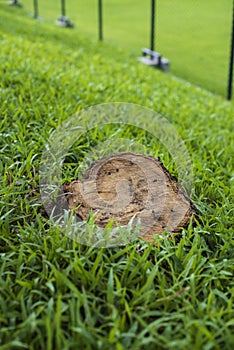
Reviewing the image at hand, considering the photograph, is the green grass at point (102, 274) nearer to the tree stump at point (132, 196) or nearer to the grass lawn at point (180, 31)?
the tree stump at point (132, 196)

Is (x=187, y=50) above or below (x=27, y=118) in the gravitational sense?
below

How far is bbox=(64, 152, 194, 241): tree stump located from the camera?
2.12m

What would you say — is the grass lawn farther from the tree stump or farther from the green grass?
the tree stump

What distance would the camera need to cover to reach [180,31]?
32.0ft

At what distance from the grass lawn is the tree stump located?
4.65 m

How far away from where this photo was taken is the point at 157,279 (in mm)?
1833

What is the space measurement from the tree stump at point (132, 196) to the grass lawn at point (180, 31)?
465 cm

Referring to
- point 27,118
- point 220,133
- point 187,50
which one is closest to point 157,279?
point 27,118

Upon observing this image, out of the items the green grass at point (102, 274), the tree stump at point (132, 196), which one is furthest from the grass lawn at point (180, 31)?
the tree stump at point (132, 196)

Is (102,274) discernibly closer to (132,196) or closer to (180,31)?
(132,196)

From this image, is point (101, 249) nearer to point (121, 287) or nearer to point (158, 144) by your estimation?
point (121, 287)

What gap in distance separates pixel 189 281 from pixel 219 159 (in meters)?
1.55

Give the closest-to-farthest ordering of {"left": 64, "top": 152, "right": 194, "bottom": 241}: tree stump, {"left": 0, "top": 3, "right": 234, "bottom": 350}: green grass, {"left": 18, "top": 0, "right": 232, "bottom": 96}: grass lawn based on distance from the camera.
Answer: {"left": 0, "top": 3, "right": 234, "bottom": 350}: green grass
{"left": 64, "top": 152, "right": 194, "bottom": 241}: tree stump
{"left": 18, "top": 0, "right": 232, "bottom": 96}: grass lawn

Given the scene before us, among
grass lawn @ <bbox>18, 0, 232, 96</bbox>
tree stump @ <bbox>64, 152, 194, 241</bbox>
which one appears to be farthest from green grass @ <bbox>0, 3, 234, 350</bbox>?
grass lawn @ <bbox>18, 0, 232, 96</bbox>
